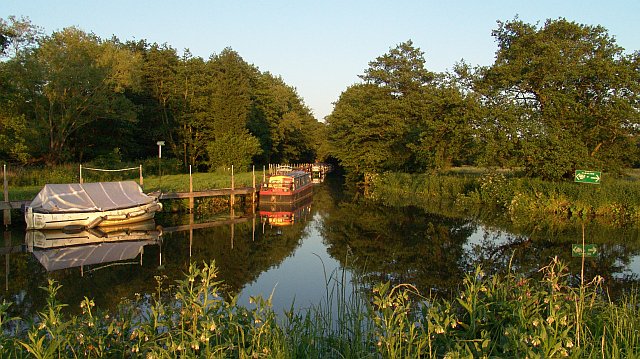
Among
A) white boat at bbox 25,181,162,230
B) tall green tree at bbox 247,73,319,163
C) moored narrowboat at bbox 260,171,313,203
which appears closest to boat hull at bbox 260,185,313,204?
moored narrowboat at bbox 260,171,313,203

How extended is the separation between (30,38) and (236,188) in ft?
61.4

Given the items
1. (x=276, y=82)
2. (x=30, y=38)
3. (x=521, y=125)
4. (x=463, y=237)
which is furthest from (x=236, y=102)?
(x=276, y=82)

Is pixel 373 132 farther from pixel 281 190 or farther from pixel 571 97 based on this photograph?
pixel 571 97

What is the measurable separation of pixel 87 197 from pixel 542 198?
22746 mm

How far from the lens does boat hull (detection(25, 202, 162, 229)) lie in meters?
18.8

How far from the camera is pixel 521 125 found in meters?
26.3

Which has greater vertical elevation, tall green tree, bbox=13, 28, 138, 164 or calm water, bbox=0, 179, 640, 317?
tall green tree, bbox=13, 28, 138, 164

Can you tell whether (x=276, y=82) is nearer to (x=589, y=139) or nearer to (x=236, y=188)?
(x=236, y=188)

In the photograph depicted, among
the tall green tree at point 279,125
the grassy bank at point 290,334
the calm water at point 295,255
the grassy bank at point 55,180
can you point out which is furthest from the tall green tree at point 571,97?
the tall green tree at point 279,125

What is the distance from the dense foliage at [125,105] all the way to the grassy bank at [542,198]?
20505 mm

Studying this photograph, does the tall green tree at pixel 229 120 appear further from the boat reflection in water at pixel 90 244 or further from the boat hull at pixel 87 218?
the boat reflection in water at pixel 90 244

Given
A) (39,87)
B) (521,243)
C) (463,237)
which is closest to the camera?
(521,243)

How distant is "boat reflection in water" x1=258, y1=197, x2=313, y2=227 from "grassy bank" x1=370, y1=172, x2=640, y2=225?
6.67m

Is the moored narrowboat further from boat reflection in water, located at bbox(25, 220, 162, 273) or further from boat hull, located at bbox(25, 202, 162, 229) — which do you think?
boat reflection in water, located at bbox(25, 220, 162, 273)
